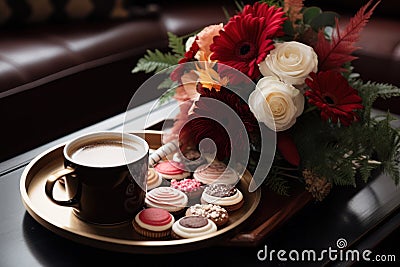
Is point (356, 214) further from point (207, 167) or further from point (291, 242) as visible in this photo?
point (207, 167)

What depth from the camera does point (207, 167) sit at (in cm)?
106

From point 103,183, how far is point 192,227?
144 millimetres

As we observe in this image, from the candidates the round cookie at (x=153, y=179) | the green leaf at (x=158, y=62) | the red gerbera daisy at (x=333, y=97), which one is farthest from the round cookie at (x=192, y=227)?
the green leaf at (x=158, y=62)

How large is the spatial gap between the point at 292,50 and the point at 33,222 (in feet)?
1.67

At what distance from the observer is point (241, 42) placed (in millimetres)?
1062


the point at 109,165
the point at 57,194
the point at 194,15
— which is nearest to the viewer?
the point at 109,165

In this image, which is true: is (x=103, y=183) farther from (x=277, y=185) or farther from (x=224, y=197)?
(x=277, y=185)

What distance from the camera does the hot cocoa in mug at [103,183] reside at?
0.89 metres

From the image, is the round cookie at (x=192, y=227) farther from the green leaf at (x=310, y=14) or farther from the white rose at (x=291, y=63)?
the green leaf at (x=310, y=14)

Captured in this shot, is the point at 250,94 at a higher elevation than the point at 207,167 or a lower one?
higher

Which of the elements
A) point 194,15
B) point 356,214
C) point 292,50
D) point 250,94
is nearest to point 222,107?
point 250,94

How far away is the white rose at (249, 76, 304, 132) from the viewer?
1.00 metres

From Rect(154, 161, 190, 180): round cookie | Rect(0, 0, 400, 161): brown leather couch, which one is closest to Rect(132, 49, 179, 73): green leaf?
Rect(154, 161, 190, 180): round cookie

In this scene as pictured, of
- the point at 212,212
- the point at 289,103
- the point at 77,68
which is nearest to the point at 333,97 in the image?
the point at 289,103
